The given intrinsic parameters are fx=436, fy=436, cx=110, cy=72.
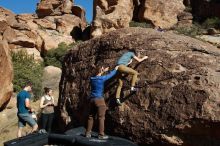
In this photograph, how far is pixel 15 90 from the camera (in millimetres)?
31141

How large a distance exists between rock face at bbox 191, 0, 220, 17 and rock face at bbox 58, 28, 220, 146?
31359mm

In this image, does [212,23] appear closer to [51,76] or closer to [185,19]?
[185,19]

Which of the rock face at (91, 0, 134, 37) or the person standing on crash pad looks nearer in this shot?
the person standing on crash pad

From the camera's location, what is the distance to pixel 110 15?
40531 millimetres

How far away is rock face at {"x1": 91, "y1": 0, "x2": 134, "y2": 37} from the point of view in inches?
1578

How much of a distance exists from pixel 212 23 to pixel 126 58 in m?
30.3

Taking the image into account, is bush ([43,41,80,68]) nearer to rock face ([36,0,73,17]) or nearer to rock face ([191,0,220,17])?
rock face ([36,0,73,17])

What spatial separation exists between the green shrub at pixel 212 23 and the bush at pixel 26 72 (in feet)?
49.6

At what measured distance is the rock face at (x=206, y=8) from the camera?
4056 centimetres

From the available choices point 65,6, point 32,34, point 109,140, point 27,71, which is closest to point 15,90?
point 27,71

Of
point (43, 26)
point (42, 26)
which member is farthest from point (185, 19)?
point (42, 26)

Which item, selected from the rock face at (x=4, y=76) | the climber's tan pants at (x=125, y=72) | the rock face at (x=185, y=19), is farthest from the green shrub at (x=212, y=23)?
the climber's tan pants at (x=125, y=72)

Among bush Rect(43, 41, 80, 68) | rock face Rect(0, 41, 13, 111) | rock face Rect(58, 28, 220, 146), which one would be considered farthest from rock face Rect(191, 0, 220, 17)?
rock face Rect(58, 28, 220, 146)

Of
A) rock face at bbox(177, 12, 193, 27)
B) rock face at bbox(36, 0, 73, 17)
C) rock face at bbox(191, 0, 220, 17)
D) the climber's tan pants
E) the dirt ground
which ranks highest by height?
rock face at bbox(36, 0, 73, 17)
